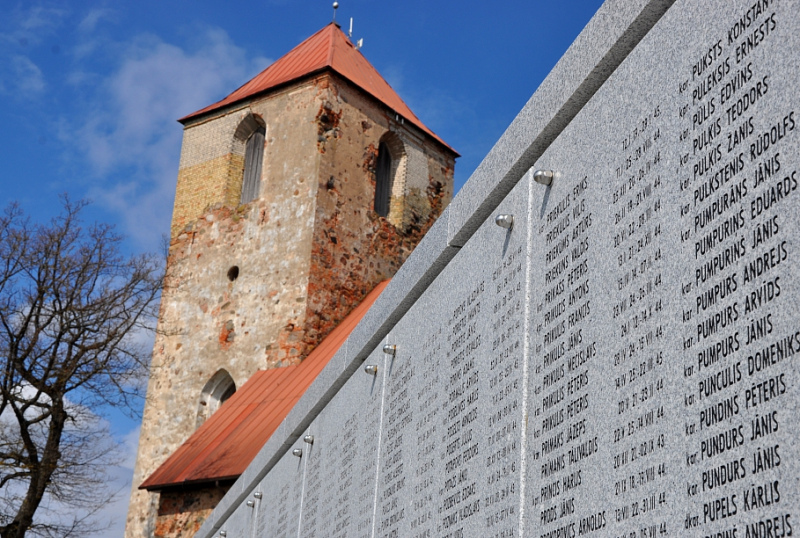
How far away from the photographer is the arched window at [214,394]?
19.8 meters

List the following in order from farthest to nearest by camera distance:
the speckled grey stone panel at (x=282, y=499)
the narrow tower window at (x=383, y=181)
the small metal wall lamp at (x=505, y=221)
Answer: the narrow tower window at (x=383, y=181) < the speckled grey stone panel at (x=282, y=499) < the small metal wall lamp at (x=505, y=221)

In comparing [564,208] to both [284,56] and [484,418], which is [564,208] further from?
[284,56]

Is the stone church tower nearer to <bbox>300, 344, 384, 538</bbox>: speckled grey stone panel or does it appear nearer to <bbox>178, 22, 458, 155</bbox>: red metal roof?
<bbox>178, 22, 458, 155</bbox>: red metal roof

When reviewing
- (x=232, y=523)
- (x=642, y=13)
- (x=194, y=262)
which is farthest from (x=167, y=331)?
(x=642, y=13)

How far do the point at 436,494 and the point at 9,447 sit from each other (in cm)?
1618

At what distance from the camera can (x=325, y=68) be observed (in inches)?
806

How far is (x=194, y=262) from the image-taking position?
69.6 ft

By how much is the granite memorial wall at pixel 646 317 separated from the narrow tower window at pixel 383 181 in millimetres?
16795

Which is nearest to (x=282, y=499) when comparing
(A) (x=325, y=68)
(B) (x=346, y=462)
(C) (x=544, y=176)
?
(B) (x=346, y=462)

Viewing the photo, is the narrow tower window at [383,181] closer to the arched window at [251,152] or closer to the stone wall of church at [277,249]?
the stone wall of church at [277,249]

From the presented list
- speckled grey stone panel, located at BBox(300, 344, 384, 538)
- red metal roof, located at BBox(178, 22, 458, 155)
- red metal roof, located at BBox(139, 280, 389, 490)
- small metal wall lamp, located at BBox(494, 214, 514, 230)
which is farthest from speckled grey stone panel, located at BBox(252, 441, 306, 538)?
red metal roof, located at BBox(178, 22, 458, 155)

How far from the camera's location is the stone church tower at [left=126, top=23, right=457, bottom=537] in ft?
64.0

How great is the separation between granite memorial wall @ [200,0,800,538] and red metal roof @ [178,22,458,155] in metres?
17.0

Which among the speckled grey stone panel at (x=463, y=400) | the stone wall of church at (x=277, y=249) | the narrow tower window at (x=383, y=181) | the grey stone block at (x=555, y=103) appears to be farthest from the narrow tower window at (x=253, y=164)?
the grey stone block at (x=555, y=103)
